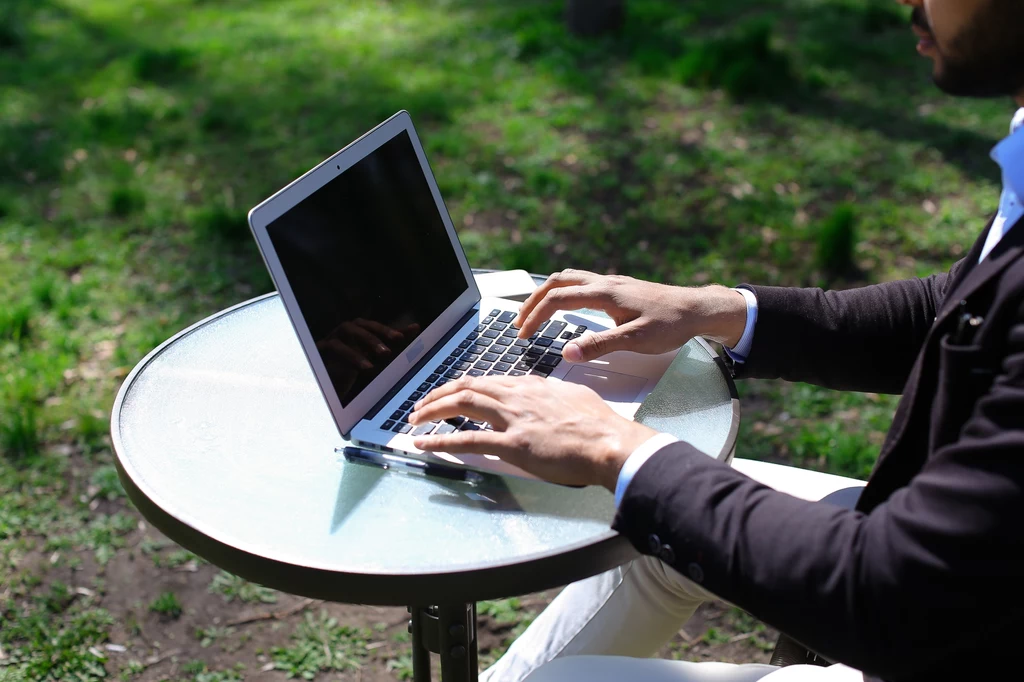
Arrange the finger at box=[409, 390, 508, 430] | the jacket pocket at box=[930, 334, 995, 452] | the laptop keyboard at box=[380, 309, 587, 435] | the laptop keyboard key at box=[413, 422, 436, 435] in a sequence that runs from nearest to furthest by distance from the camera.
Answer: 1. the jacket pocket at box=[930, 334, 995, 452]
2. the finger at box=[409, 390, 508, 430]
3. the laptop keyboard key at box=[413, 422, 436, 435]
4. the laptop keyboard at box=[380, 309, 587, 435]

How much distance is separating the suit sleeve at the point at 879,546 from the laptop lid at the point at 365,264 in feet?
1.72

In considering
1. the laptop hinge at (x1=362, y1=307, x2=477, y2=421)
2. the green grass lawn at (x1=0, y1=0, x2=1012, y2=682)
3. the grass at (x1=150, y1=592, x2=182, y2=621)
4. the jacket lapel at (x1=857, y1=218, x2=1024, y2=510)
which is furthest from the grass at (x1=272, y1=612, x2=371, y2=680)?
the jacket lapel at (x1=857, y1=218, x2=1024, y2=510)

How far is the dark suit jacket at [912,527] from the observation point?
3.57 feet

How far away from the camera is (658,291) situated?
5.79 ft

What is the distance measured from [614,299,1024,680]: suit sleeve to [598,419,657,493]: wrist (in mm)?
39

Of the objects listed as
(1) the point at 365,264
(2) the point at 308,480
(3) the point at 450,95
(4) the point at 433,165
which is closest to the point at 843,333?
(1) the point at 365,264

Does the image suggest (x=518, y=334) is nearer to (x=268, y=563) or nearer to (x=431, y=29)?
(x=268, y=563)

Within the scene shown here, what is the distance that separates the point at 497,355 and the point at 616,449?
49cm

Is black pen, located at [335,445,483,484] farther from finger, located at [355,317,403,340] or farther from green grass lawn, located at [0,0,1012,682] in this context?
green grass lawn, located at [0,0,1012,682]

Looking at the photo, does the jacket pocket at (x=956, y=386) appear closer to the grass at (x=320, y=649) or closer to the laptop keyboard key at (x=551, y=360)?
the laptop keyboard key at (x=551, y=360)

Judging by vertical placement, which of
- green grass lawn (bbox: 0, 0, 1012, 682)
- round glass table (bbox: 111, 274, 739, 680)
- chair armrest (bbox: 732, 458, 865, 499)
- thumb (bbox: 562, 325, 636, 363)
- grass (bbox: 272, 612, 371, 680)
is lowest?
grass (bbox: 272, 612, 371, 680)

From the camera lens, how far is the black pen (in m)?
1.47

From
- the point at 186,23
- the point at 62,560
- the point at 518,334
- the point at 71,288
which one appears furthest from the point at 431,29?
the point at 518,334

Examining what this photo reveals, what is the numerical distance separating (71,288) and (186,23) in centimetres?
409
